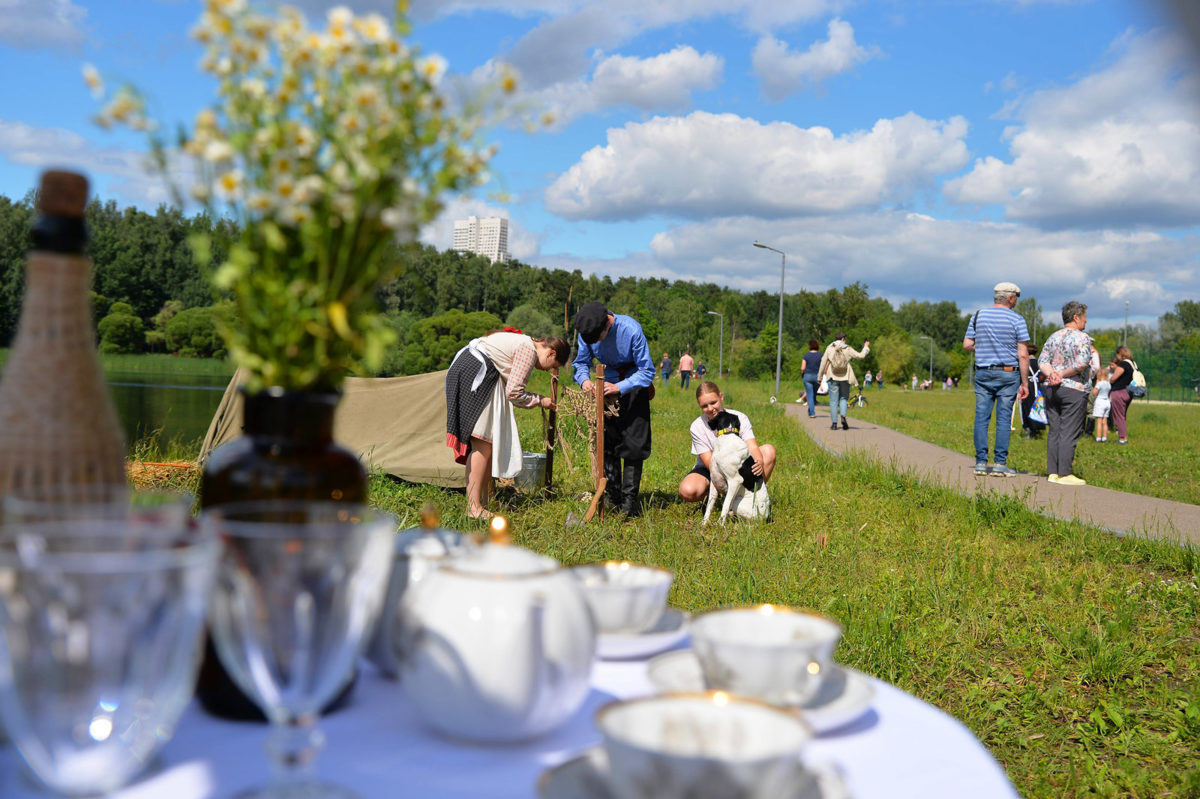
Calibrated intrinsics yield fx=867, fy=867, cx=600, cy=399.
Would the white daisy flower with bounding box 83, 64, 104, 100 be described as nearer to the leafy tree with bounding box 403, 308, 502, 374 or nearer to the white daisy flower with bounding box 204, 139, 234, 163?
the white daisy flower with bounding box 204, 139, 234, 163

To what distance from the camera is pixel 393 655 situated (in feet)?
3.35

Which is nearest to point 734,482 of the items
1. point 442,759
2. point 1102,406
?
point 442,759

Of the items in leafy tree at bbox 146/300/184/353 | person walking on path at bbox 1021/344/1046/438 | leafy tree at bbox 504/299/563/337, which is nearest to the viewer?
person walking on path at bbox 1021/344/1046/438

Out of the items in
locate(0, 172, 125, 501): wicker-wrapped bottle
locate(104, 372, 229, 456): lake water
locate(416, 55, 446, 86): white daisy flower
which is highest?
locate(416, 55, 446, 86): white daisy flower

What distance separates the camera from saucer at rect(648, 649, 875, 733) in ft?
3.44

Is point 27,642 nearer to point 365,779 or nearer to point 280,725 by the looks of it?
point 280,725

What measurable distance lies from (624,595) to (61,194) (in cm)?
88

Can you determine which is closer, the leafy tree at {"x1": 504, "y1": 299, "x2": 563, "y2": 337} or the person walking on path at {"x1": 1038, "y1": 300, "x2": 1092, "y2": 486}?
the person walking on path at {"x1": 1038, "y1": 300, "x2": 1092, "y2": 486}

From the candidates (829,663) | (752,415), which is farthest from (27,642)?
(752,415)

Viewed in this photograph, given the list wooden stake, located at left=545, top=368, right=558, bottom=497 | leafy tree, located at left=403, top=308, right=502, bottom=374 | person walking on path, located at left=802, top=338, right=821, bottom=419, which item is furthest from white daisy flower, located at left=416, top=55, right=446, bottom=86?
leafy tree, located at left=403, top=308, right=502, bottom=374

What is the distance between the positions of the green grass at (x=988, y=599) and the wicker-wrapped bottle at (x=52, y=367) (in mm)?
3215

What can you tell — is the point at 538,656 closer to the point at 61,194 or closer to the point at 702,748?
the point at 702,748

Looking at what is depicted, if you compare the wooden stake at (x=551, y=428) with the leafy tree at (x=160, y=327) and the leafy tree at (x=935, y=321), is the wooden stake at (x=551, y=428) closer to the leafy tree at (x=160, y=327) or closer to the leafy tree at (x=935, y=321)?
the leafy tree at (x=160, y=327)

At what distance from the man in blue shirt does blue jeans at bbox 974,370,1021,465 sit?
3885mm
